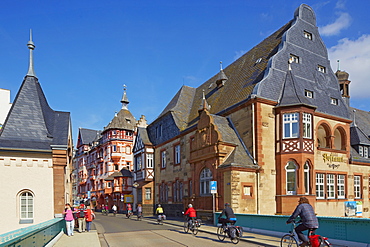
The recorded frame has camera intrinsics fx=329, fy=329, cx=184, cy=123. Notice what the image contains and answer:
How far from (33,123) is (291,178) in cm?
1686

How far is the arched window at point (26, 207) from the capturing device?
1750 centimetres

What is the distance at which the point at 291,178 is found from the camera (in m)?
22.2

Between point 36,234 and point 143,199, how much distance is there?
91.7ft

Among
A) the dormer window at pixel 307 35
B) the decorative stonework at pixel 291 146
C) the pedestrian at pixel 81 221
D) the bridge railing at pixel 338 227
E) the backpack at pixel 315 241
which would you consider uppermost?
the dormer window at pixel 307 35

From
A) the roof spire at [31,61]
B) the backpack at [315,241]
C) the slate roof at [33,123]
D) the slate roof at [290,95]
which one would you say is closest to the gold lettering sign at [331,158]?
the slate roof at [290,95]

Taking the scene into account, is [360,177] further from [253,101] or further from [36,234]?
[36,234]

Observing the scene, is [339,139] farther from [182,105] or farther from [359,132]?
[182,105]

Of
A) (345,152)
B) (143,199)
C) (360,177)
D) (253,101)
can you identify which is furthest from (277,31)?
(143,199)

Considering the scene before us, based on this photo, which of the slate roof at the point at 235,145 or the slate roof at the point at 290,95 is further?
the slate roof at the point at 290,95

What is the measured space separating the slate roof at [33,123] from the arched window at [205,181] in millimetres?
9742

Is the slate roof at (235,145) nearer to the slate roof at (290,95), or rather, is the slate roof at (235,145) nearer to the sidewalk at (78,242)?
the slate roof at (290,95)

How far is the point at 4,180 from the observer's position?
17234 mm

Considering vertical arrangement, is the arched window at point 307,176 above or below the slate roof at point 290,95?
below

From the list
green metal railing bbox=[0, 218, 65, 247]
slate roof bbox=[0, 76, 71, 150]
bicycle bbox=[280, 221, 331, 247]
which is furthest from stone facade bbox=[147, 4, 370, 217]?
green metal railing bbox=[0, 218, 65, 247]
